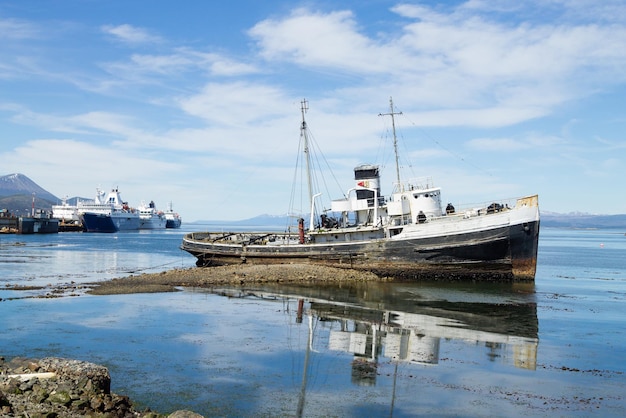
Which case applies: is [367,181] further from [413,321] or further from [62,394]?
[62,394]

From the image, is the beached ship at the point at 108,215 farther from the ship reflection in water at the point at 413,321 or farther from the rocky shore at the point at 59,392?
the rocky shore at the point at 59,392

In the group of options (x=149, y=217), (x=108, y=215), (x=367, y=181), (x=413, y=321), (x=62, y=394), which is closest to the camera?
(x=62, y=394)

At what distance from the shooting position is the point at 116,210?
5856 inches

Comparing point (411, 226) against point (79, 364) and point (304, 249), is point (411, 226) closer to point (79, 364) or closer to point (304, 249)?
point (304, 249)

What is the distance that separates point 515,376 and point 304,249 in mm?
25040

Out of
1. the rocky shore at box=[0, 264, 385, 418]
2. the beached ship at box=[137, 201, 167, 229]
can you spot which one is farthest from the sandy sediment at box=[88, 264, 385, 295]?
the beached ship at box=[137, 201, 167, 229]

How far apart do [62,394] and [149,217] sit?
161492mm

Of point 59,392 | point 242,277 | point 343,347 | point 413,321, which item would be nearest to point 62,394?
point 59,392

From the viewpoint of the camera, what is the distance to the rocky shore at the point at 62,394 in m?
9.90

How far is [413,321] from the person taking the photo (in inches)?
877

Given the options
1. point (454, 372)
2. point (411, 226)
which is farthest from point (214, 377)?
point (411, 226)

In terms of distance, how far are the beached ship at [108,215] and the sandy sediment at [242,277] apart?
107234 millimetres

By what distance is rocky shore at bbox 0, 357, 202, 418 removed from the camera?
990cm

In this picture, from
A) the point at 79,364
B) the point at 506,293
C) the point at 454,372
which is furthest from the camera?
the point at 506,293
